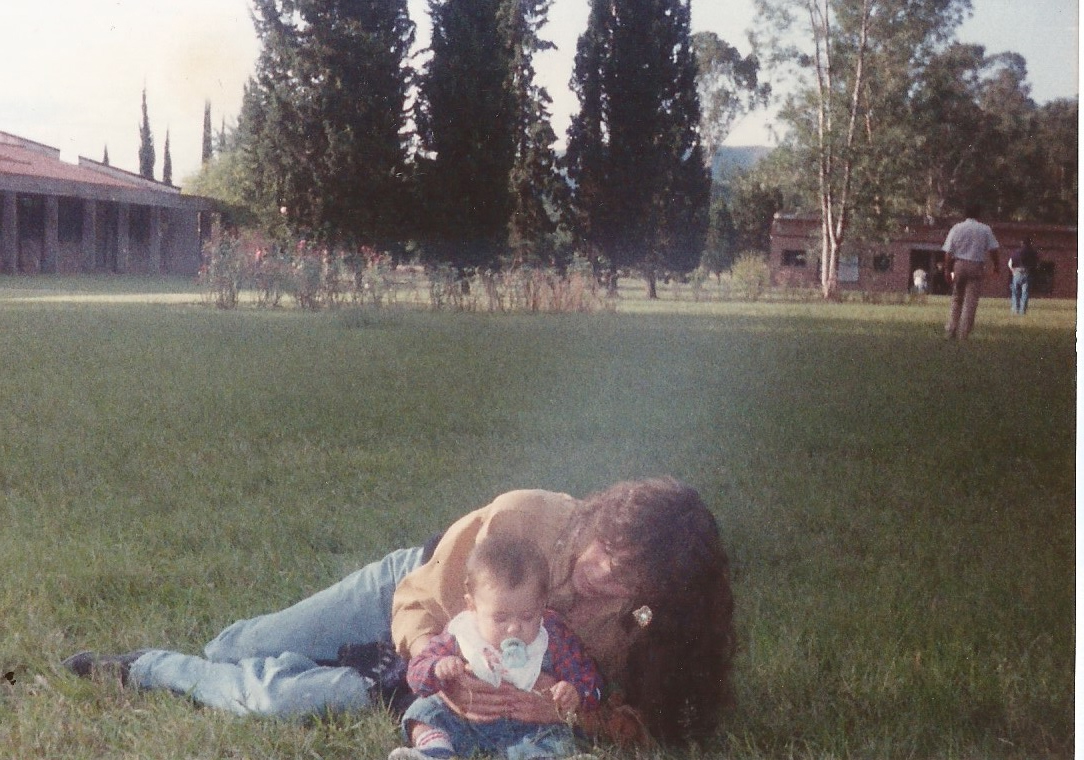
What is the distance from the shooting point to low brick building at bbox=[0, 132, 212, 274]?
7.73 ft

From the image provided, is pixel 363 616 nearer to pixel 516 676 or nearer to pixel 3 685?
pixel 516 676

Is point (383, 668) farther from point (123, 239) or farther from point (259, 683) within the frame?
point (123, 239)

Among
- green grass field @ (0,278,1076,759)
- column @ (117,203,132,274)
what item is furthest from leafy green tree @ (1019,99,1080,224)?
column @ (117,203,132,274)

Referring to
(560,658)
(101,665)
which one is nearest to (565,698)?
(560,658)

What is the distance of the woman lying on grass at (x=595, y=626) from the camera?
183cm

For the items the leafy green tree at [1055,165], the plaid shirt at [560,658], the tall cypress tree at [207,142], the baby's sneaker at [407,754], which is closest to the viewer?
the baby's sneaker at [407,754]

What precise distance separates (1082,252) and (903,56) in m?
0.54

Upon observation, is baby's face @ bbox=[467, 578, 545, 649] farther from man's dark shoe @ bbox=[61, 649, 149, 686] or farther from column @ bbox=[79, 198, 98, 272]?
column @ bbox=[79, 198, 98, 272]

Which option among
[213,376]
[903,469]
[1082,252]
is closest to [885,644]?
[903,469]

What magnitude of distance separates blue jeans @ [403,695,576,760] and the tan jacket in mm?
123

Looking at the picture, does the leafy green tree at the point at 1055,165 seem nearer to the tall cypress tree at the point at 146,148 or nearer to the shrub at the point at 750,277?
the shrub at the point at 750,277

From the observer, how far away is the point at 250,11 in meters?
2.25

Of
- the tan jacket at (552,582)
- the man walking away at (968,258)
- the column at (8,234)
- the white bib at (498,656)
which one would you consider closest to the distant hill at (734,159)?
the man walking away at (968,258)

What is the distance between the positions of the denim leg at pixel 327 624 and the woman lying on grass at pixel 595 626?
4 centimetres
